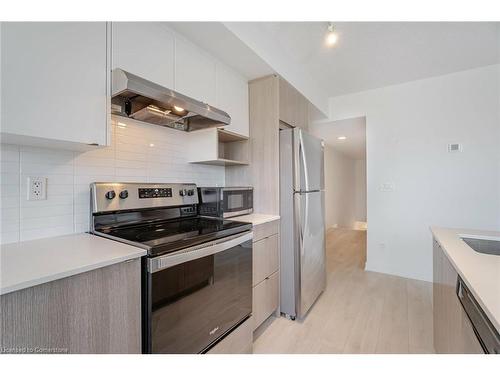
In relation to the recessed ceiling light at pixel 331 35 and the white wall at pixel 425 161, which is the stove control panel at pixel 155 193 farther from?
the white wall at pixel 425 161

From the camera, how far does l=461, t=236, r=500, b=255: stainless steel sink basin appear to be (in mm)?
1256

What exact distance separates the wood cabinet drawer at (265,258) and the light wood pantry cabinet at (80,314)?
35.4 inches

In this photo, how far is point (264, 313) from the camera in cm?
177

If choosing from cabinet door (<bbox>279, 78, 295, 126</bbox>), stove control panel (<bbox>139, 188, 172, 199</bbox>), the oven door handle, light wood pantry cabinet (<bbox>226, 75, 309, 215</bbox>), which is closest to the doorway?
cabinet door (<bbox>279, 78, 295, 126</bbox>)

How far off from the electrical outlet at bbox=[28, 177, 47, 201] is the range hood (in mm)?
545

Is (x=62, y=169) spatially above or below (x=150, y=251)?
above

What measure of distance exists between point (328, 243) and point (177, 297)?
381 cm

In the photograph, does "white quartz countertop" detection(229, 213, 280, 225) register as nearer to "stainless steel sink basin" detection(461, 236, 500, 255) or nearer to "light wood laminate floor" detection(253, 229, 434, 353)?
"light wood laminate floor" detection(253, 229, 434, 353)

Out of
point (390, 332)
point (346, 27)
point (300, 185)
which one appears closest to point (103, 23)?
point (300, 185)

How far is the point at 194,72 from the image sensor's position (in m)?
1.62

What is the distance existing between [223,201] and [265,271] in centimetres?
65

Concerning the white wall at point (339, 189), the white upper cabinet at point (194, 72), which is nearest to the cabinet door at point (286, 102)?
the white upper cabinet at point (194, 72)

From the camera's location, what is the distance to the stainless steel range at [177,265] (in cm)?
98
